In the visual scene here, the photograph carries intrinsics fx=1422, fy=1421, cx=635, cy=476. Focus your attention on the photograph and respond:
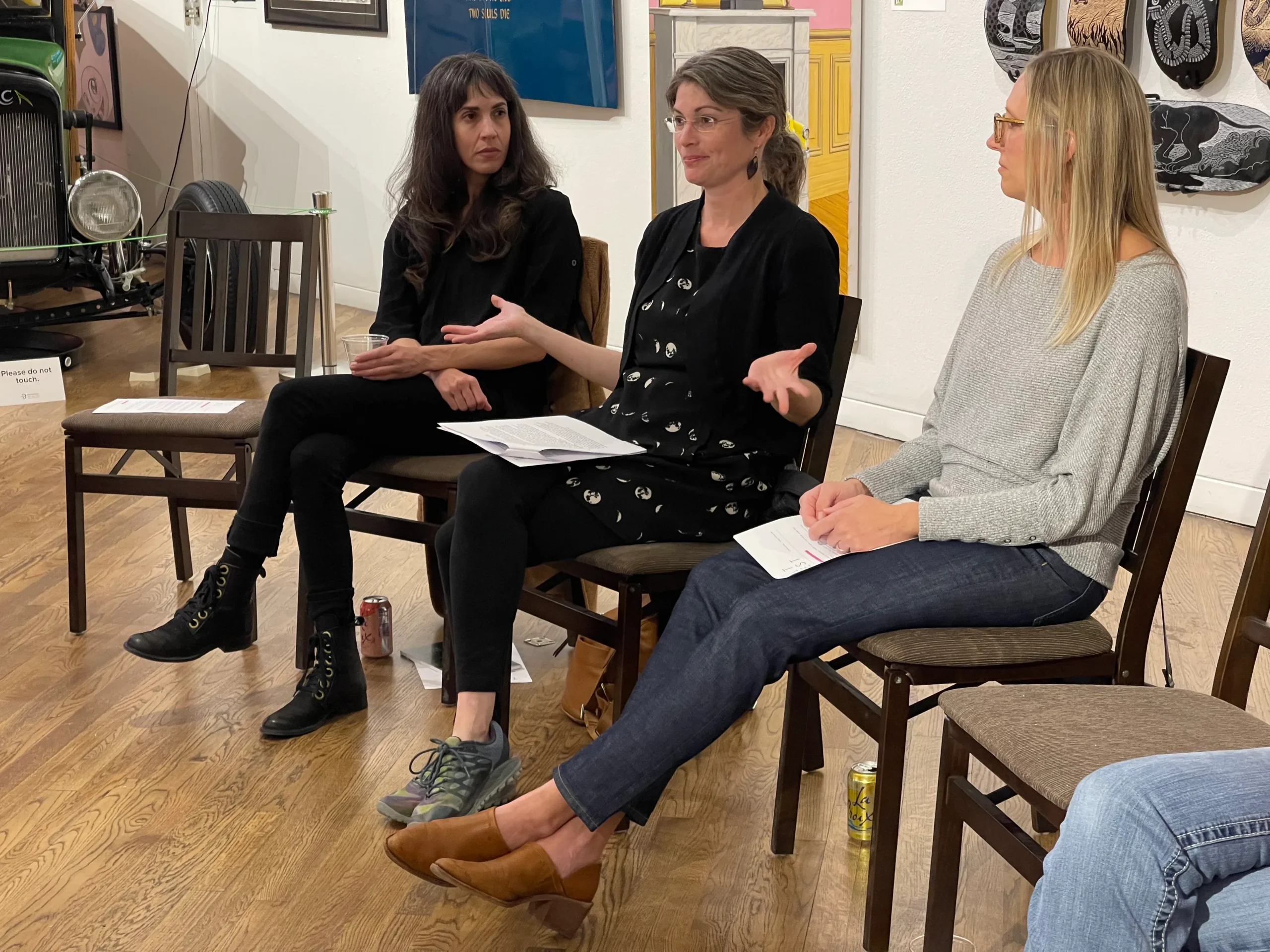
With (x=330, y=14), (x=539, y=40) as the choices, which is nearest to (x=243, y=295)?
(x=539, y=40)

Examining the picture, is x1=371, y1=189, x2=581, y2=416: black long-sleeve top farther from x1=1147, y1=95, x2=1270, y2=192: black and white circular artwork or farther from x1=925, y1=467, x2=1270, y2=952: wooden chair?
x1=1147, y1=95, x2=1270, y2=192: black and white circular artwork

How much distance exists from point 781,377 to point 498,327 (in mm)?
668

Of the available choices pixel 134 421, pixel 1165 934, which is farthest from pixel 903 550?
pixel 134 421

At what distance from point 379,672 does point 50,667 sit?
68 centimetres

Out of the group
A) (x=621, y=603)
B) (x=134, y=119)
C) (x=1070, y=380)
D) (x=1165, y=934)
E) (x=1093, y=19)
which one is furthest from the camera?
(x=134, y=119)

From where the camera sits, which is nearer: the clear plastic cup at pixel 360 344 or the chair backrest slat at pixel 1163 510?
the chair backrest slat at pixel 1163 510

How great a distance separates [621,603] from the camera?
7.38 feet

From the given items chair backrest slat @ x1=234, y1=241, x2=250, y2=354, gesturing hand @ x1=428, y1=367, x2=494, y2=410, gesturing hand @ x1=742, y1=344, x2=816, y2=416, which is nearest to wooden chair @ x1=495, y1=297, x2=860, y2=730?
gesturing hand @ x1=742, y1=344, x2=816, y2=416

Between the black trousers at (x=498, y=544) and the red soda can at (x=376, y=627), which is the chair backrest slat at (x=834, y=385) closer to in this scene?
the black trousers at (x=498, y=544)

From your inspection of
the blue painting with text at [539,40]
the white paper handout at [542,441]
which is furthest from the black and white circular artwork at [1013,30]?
the white paper handout at [542,441]

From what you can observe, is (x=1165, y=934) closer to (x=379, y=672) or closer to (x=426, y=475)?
(x=426, y=475)

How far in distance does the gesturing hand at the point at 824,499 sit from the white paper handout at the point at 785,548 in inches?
1.0

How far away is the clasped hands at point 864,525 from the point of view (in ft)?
6.30

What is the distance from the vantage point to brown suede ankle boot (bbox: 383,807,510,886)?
1888 mm
